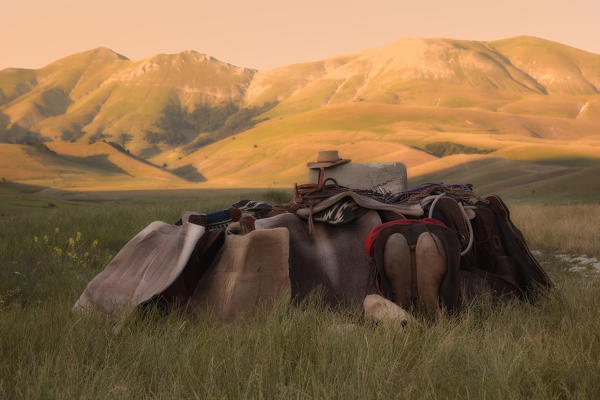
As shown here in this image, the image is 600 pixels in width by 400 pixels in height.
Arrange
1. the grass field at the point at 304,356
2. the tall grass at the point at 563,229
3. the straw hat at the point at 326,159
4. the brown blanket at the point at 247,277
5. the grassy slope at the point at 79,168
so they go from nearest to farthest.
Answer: the grass field at the point at 304,356, the brown blanket at the point at 247,277, the straw hat at the point at 326,159, the tall grass at the point at 563,229, the grassy slope at the point at 79,168

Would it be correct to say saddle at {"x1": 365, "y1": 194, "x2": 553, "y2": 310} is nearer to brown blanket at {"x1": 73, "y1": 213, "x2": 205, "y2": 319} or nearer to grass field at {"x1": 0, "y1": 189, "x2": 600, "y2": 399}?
grass field at {"x1": 0, "y1": 189, "x2": 600, "y2": 399}

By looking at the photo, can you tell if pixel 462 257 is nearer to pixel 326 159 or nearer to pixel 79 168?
pixel 326 159

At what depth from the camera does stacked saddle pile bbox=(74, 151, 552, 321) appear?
9.93 feet

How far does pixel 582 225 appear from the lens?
10.2 meters

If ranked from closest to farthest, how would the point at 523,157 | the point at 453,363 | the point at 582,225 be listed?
1. the point at 453,363
2. the point at 582,225
3. the point at 523,157

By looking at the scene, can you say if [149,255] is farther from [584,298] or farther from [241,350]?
[584,298]

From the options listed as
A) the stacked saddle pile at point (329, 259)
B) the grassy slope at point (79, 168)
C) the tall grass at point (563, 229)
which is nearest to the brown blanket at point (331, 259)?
the stacked saddle pile at point (329, 259)

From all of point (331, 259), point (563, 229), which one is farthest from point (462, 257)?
point (563, 229)

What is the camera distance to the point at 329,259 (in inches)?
136

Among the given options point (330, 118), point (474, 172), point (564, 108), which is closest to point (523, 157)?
point (474, 172)

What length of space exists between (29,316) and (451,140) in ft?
236

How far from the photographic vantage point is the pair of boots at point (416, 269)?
294 cm

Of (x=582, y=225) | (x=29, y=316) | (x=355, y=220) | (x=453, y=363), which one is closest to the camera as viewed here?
(x=453, y=363)

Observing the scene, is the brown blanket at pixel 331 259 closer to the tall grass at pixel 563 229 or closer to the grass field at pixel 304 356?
the grass field at pixel 304 356
